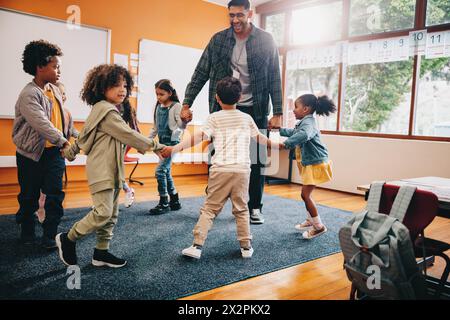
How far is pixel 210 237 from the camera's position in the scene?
2.62 m

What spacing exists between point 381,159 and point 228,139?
290 centimetres

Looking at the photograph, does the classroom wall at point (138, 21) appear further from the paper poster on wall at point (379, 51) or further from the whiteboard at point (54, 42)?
the paper poster on wall at point (379, 51)

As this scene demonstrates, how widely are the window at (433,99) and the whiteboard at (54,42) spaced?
3906 mm

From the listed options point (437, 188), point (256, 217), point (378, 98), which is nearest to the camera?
point (437, 188)

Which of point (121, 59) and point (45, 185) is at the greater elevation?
point (121, 59)

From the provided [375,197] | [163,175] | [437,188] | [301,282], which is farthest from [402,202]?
[163,175]

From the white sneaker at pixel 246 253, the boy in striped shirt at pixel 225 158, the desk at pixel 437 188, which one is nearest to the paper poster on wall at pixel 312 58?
the boy in striped shirt at pixel 225 158

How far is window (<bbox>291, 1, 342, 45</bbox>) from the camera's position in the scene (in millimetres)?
5023

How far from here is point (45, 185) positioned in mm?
2266

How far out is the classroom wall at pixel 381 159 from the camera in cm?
389

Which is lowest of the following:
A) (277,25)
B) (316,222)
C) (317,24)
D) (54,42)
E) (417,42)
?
(316,222)

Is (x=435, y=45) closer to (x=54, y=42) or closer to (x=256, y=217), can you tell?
(x=256, y=217)

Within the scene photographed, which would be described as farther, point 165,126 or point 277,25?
point 277,25

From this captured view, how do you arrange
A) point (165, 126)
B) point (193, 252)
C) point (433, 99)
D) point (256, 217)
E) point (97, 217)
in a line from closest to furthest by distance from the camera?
point (97, 217), point (193, 252), point (256, 217), point (165, 126), point (433, 99)
